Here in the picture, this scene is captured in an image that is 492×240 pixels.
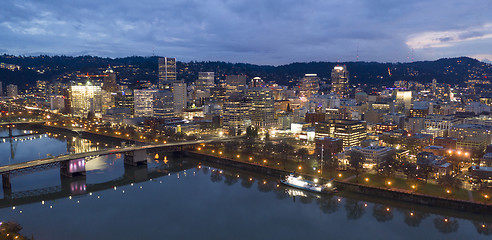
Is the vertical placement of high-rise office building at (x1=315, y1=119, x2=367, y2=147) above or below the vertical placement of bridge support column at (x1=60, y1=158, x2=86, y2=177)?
above

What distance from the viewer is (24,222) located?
17.4 metres

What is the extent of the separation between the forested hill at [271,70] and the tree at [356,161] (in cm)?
10184

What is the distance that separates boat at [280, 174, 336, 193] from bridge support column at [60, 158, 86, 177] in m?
14.1

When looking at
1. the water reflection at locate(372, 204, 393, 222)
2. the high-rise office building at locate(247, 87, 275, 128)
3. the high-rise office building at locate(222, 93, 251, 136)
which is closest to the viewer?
the water reflection at locate(372, 204, 393, 222)

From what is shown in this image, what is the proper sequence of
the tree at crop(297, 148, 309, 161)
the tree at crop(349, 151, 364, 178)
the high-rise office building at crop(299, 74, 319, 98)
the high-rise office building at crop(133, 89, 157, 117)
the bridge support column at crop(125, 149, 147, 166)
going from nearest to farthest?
the tree at crop(349, 151, 364, 178), the bridge support column at crop(125, 149, 147, 166), the tree at crop(297, 148, 309, 161), the high-rise office building at crop(133, 89, 157, 117), the high-rise office building at crop(299, 74, 319, 98)

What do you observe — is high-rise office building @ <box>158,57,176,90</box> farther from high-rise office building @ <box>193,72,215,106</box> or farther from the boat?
the boat

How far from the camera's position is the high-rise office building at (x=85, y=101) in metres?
71.5

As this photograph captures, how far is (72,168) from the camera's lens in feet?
82.1

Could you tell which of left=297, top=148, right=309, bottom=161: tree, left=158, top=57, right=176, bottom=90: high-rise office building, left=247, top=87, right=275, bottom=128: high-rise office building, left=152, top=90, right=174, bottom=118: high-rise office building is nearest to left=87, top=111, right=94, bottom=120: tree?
left=152, top=90, right=174, bottom=118: high-rise office building

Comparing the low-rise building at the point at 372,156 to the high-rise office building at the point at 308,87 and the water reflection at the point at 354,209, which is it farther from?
the high-rise office building at the point at 308,87

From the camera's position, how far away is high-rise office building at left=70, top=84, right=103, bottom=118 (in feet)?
235

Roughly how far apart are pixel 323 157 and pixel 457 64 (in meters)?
133

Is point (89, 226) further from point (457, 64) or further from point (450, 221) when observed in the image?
point (457, 64)

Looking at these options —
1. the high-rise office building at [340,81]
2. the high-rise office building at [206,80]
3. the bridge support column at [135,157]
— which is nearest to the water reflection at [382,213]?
the bridge support column at [135,157]
